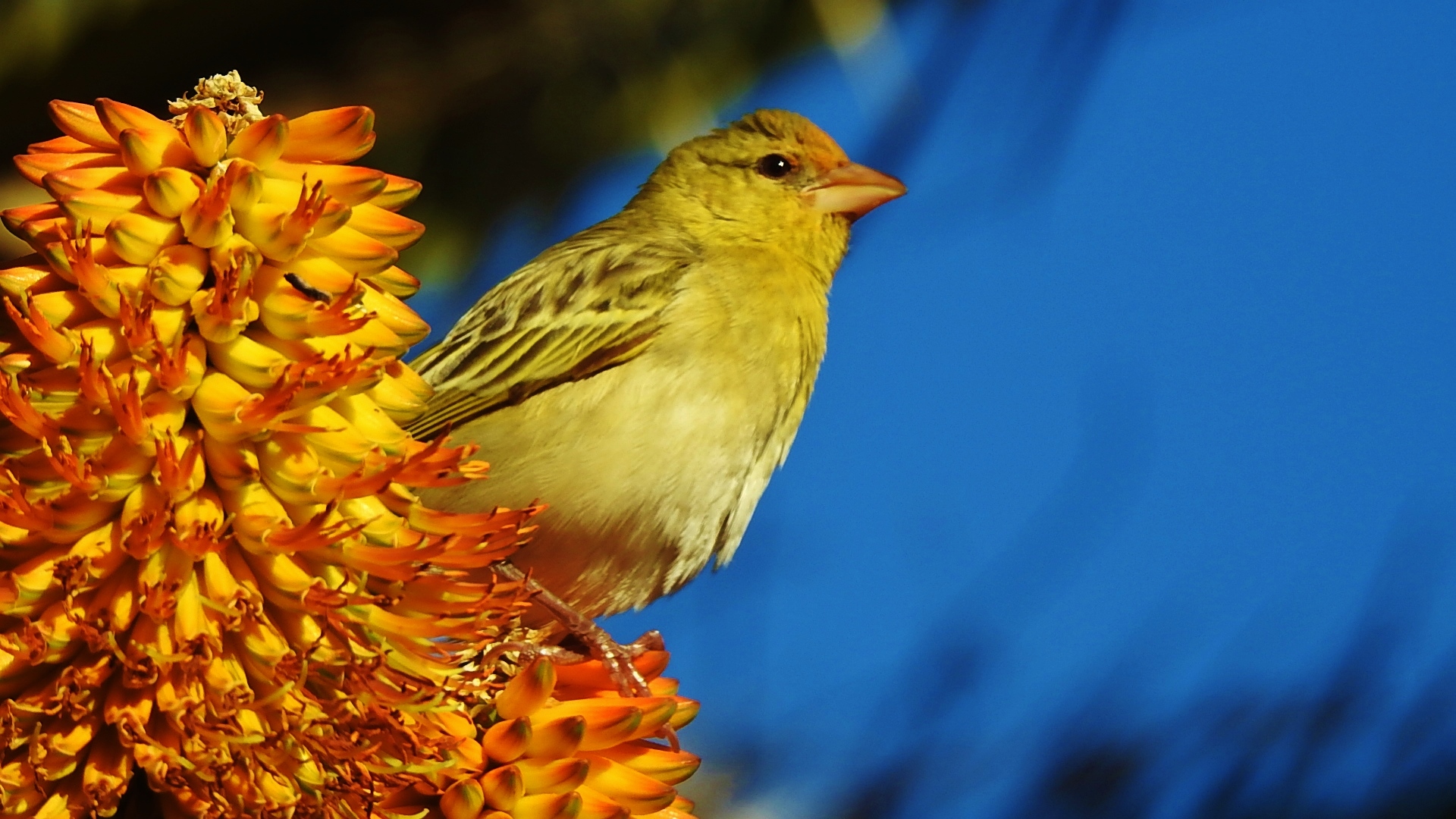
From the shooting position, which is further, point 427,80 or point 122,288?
point 427,80

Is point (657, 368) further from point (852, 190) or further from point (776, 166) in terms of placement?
point (776, 166)

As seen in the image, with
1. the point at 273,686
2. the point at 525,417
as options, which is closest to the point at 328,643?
the point at 273,686

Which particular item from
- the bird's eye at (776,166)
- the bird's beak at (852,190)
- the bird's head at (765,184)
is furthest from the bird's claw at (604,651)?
the bird's eye at (776,166)

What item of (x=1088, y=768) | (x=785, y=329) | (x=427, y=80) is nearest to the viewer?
(x=427, y=80)

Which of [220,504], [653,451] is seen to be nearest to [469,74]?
[653,451]

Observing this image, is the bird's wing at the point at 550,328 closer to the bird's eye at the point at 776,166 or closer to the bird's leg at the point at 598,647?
the bird's eye at the point at 776,166

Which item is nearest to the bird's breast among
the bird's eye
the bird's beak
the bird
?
the bird

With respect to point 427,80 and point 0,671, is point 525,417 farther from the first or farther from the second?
point 0,671
